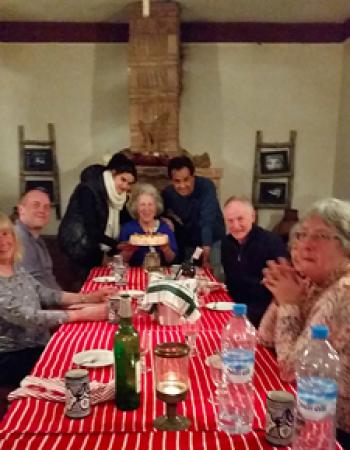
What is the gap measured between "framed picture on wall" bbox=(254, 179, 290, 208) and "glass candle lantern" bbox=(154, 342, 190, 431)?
4.03 m

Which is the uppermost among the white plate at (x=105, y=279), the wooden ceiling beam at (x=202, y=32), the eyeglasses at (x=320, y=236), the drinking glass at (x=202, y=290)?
the wooden ceiling beam at (x=202, y=32)

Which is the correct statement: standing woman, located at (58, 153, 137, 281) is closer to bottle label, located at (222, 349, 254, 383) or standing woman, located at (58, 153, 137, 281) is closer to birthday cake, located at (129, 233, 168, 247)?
birthday cake, located at (129, 233, 168, 247)

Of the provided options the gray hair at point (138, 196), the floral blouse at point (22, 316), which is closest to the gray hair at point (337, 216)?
the floral blouse at point (22, 316)

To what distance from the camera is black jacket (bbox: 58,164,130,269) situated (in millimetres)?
3650

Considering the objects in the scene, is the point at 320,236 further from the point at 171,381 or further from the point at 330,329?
the point at 171,381

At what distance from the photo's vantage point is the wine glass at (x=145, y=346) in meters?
1.53

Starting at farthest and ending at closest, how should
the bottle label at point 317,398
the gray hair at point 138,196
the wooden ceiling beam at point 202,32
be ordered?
the wooden ceiling beam at point 202,32, the gray hair at point 138,196, the bottle label at point 317,398

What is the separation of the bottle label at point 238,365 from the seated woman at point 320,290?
265mm

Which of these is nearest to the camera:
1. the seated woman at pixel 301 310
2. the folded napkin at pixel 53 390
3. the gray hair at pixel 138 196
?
the folded napkin at pixel 53 390

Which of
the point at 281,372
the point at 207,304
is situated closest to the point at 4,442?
the point at 281,372

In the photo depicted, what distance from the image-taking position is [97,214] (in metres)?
3.68

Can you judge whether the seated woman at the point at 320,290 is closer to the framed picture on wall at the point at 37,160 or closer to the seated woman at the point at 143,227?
the seated woman at the point at 143,227

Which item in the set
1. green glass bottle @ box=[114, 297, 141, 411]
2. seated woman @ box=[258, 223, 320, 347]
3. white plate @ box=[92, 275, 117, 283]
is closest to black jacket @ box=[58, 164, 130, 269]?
white plate @ box=[92, 275, 117, 283]

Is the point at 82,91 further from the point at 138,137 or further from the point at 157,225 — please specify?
the point at 157,225
